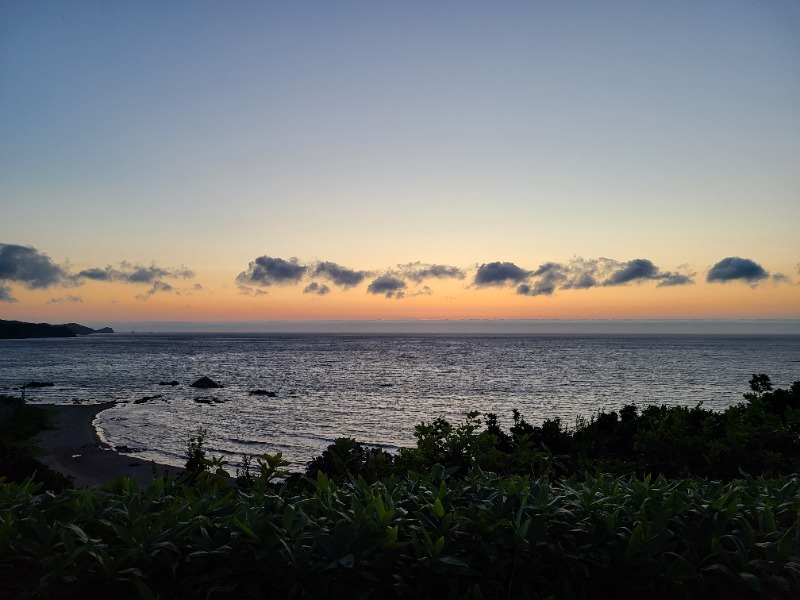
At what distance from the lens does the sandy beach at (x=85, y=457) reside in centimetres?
2012

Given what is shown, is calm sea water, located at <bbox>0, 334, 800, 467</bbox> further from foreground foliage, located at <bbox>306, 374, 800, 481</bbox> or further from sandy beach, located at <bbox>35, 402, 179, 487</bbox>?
foreground foliage, located at <bbox>306, 374, 800, 481</bbox>

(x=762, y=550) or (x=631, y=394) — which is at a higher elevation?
(x=762, y=550)

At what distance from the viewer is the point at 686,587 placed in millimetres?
3148

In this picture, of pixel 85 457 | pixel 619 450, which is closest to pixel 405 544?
pixel 619 450

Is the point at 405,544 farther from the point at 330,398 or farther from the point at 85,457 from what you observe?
Answer: the point at 330,398

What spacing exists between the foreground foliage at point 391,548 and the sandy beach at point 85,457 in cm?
1323

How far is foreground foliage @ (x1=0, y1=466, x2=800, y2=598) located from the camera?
9.70 feet

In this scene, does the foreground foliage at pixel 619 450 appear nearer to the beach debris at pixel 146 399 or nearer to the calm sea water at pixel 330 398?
the calm sea water at pixel 330 398

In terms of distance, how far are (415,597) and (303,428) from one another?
98.6 ft

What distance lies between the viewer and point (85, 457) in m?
23.4

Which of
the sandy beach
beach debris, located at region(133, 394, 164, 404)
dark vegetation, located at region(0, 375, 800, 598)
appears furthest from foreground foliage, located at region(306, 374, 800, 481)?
beach debris, located at region(133, 394, 164, 404)

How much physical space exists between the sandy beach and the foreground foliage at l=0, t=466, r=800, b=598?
521 inches

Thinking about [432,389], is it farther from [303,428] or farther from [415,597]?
[415,597]

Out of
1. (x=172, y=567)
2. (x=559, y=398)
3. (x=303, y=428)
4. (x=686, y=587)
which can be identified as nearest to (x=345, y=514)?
(x=172, y=567)
